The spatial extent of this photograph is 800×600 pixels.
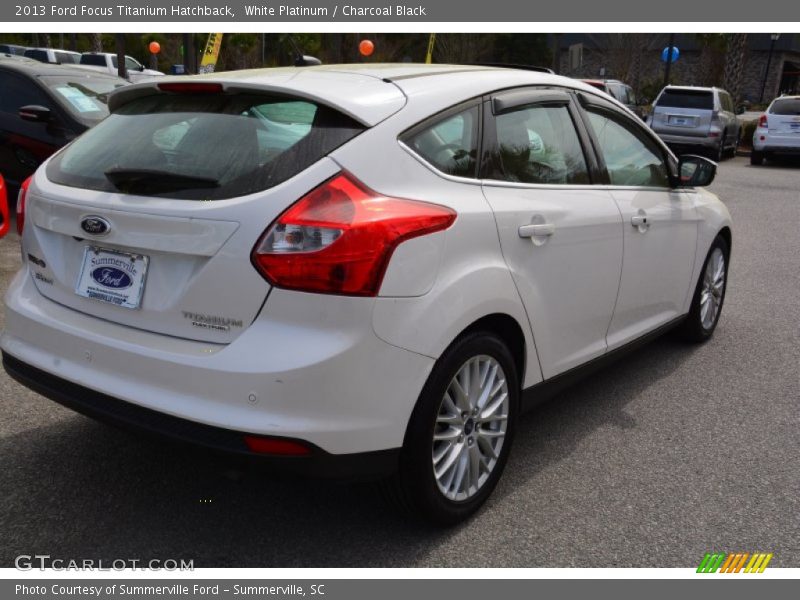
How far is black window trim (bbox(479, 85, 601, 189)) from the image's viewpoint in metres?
3.18

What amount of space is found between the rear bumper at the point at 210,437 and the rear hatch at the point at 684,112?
19041 mm

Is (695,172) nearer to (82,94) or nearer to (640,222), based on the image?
(640,222)

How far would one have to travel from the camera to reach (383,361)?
258 cm

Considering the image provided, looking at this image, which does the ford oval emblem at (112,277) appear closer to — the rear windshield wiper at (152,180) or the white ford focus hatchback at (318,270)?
the white ford focus hatchback at (318,270)

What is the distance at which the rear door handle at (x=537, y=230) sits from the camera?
319 centimetres

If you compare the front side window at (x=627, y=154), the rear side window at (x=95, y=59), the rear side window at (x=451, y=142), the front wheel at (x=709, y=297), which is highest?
the rear side window at (x=451, y=142)

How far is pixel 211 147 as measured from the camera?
2.78 metres

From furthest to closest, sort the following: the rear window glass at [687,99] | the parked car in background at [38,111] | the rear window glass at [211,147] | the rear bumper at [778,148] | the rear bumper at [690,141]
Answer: the rear window glass at [687,99] → the rear bumper at [690,141] → the rear bumper at [778,148] → the parked car in background at [38,111] → the rear window glass at [211,147]

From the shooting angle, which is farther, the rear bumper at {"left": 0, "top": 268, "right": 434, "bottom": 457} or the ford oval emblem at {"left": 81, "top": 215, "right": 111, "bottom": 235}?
the ford oval emblem at {"left": 81, "top": 215, "right": 111, "bottom": 235}

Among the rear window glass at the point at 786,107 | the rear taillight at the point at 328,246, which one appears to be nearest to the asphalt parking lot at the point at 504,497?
the rear taillight at the point at 328,246

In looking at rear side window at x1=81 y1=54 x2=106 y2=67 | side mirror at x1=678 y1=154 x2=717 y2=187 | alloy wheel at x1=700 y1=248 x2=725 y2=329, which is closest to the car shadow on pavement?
side mirror at x1=678 y1=154 x2=717 y2=187

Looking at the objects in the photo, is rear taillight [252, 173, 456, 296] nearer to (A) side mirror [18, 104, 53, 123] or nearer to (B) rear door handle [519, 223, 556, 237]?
(B) rear door handle [519, 223, 556, 237]

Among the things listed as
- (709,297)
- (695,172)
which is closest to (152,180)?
(695,172)

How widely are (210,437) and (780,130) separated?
66.1 feet
